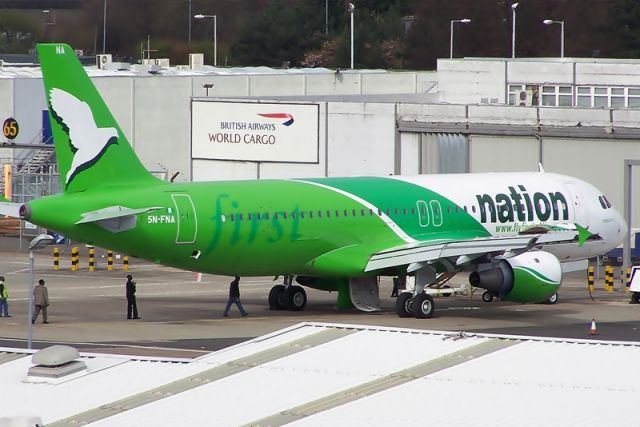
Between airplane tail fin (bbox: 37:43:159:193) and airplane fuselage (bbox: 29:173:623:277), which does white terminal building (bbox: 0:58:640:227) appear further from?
airplane tail fin (bbox: 37:43:159:193)

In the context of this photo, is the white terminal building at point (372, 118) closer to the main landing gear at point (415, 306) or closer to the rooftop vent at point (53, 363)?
the main landing gear at point (415, 306)

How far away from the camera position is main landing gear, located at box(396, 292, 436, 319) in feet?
162

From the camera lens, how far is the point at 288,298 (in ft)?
173

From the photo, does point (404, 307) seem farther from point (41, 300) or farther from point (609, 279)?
point (609, 279)

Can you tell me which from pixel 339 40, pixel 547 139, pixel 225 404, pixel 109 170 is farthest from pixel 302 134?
pixel 225 404

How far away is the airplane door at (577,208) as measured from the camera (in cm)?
5550

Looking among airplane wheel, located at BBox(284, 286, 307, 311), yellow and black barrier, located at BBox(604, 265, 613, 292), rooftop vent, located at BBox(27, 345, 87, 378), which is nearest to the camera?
rooftop vent, located at BBox(27, 345, 87, 378)

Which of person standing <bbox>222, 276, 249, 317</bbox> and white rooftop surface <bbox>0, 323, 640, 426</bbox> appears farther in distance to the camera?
person standing <bbox>222, 276, 249, 317</bbox>

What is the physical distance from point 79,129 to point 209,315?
8853 millimetres

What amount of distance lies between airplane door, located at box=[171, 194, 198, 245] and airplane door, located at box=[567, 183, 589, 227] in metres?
15.7

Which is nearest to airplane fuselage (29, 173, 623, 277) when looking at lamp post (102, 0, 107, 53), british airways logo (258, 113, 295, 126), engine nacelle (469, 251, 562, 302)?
engine nacelle (469, 251, 562, 302)

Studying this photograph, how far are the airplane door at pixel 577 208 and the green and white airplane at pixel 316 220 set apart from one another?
0.05 meters

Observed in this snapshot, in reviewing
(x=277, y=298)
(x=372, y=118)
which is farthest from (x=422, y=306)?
(x=372, y=118)

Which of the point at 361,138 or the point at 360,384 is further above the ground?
the point at 361,138
